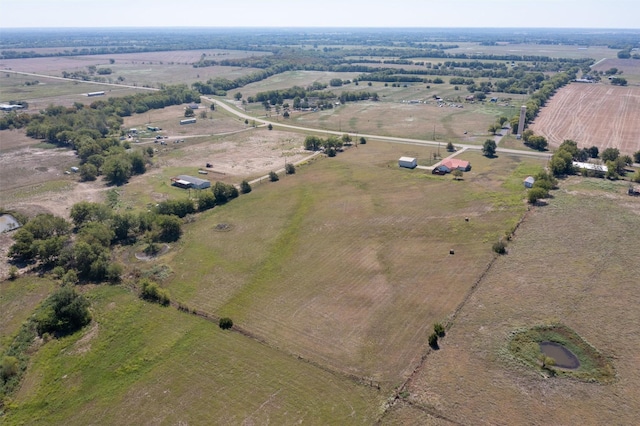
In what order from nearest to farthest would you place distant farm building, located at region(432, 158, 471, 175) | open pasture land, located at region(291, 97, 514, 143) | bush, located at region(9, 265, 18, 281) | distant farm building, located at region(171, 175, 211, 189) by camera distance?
bush, located at region(9, 265, 18, 281)
distant farm building, located at region(171, 175, 211, 189)
distant farm building, located at region(432, 158, 471, 175)
open pasture land, located at region(291, 97, 514, 143)

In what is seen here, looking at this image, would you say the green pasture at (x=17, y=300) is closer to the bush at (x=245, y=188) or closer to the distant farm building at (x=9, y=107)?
A: the bush at (x=245, y=188)

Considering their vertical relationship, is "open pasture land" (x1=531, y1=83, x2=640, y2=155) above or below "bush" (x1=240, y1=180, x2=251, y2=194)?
above

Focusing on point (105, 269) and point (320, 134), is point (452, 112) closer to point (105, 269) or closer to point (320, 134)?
point (320, 134)

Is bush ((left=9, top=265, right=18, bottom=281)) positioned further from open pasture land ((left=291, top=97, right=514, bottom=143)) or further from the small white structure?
open pasture land ((left=291, top=97, right=514, bottom=143))

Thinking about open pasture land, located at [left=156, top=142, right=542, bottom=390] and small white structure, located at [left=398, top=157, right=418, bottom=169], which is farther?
small white structure, located at [left=398, top=157, right=418, bottom=169]

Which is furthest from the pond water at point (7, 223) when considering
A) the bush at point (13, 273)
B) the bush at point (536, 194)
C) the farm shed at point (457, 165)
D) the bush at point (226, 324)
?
the bush at point (536, 194)

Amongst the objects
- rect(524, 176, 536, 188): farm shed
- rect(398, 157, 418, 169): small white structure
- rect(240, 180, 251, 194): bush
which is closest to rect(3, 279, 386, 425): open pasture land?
rect(240, 180, 251, 194): bush

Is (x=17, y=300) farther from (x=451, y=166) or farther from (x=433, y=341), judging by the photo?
(x=451, y=166)

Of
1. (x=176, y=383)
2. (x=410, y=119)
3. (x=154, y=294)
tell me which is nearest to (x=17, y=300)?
(x=154, y=294)
